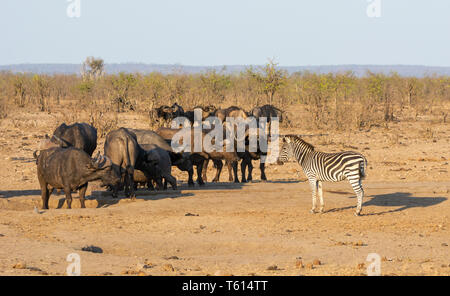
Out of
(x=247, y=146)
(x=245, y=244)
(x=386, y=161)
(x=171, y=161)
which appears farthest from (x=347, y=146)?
(x=245, y=244)

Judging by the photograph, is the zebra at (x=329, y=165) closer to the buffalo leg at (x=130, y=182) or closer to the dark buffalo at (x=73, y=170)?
the buffalo leg at (x=130, y=182)

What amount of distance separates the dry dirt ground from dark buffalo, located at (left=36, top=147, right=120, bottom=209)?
1.85ft

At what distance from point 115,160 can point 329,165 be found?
14.6 feet

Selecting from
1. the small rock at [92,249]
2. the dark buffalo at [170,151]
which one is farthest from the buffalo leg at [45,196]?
the small rock at [92,249]

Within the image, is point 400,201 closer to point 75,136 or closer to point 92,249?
point 92,249

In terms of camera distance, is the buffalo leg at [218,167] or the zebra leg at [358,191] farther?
the buffalo leg at [218,167]

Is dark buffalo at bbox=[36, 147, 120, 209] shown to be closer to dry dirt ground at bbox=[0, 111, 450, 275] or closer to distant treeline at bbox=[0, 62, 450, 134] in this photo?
Result: dry dirt ground at bbox=[0, 111, 450, 275]

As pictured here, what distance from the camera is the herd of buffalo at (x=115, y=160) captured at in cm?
1312

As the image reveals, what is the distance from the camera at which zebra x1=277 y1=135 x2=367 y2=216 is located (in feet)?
41.7

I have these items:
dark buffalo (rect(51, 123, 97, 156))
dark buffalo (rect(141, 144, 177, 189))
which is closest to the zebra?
dark buffalo (rect(141, 144, 177, 189))

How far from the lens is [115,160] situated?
1428 cm

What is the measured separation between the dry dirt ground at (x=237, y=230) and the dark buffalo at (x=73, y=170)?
22.2 inches

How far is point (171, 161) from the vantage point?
54.1 ft
